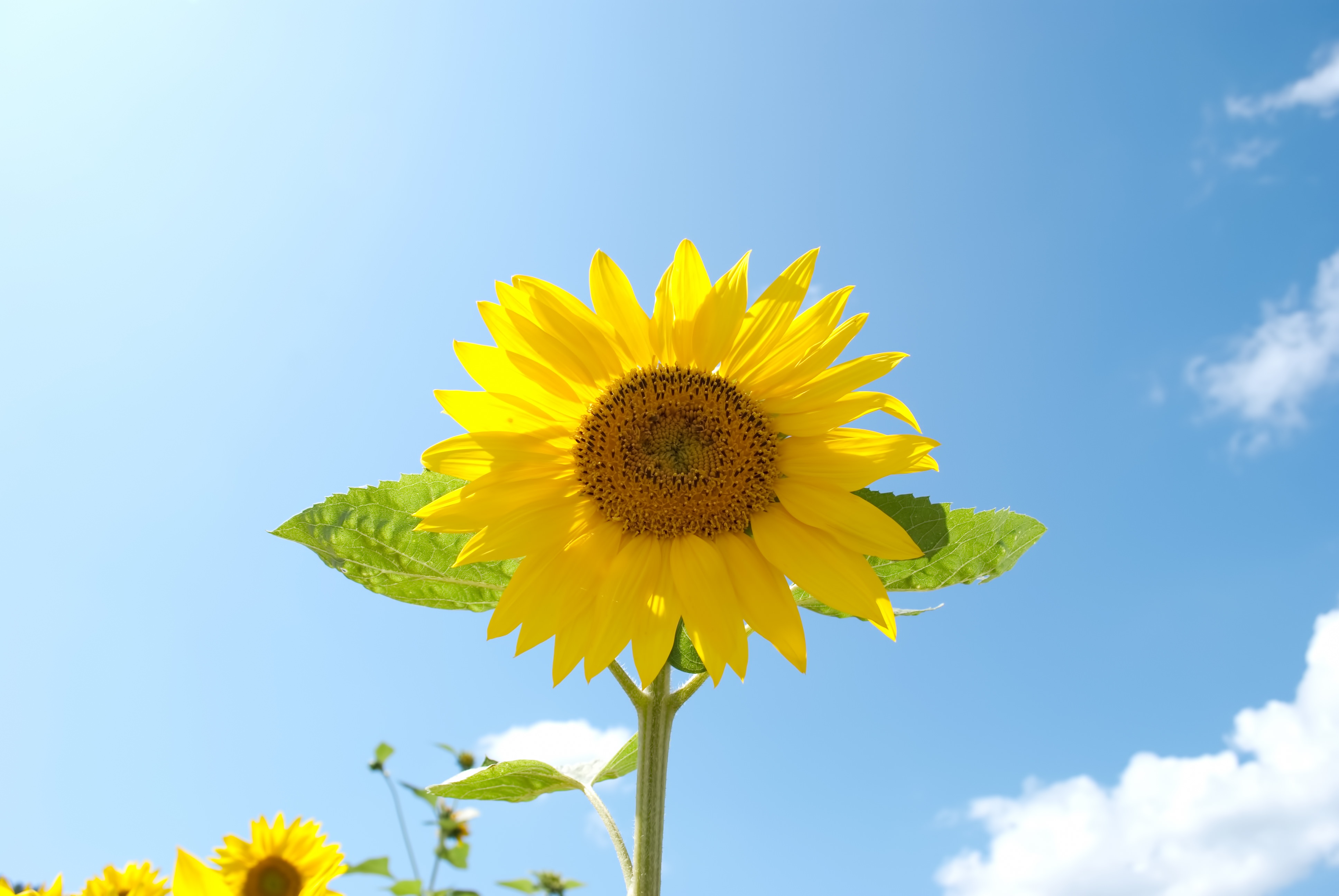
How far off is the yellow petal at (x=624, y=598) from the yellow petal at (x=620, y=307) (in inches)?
17.8

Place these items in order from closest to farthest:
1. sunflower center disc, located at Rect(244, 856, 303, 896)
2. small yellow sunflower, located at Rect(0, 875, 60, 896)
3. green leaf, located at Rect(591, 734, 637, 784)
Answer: small yellow sunflower, located at Rect(0, 875, 60, 896), green leaf, located at Rect(591, 734, 637, 784), sunflower center disc, located at Rect(244, 856, 303, 896)

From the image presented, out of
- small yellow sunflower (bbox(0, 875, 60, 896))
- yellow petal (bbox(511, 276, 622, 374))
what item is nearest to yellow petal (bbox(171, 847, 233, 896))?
small yellow sunflower (bbox(0, 875, 60, 896))

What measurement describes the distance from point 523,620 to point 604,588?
20 centimetres

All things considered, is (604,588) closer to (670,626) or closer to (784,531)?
(670,626)

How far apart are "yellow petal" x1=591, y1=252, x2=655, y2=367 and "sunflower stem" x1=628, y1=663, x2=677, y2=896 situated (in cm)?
73

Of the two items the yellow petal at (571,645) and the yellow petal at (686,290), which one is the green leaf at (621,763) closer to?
the yellow petal at (571,645)

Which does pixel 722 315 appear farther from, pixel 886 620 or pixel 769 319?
pixel 886 620

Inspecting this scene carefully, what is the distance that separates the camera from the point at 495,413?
2.00 metres

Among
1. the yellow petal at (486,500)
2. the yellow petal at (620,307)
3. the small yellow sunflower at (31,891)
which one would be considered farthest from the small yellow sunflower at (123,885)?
the yellow petal at (620,307)

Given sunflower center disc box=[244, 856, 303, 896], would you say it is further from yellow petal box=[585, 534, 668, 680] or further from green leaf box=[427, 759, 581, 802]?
yellow petal box=[585, 534, 668, 680]

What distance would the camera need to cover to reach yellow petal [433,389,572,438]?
1.95 metres

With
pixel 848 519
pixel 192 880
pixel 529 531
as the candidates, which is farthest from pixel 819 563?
pixel 192 880

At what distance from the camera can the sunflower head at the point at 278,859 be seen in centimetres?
255

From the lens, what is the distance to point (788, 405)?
2.09 meters
